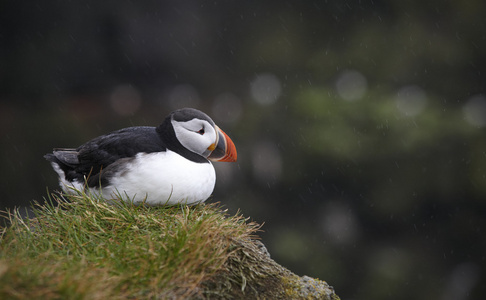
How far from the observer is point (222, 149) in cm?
323

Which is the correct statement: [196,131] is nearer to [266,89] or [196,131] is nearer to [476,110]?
[266,89]

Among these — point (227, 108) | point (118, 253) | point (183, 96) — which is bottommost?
point (183, 96)

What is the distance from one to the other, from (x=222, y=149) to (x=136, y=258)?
1120 mm

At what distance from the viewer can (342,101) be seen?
304 inches

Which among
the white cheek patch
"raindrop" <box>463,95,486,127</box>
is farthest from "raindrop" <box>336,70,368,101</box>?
the white cheek patch

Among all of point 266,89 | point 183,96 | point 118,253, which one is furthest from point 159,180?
point 183,96

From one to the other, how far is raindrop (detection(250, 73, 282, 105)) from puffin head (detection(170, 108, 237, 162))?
5.48 meters

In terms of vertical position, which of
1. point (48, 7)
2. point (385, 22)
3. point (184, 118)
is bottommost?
point (48, 7)

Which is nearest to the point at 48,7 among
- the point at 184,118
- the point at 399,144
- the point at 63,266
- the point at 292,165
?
the point at 292,165

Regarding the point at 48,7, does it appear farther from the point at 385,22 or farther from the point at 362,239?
the point at 362,239

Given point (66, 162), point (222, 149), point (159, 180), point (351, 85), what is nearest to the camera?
point (159, 180)

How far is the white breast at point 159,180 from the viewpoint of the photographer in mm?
2947

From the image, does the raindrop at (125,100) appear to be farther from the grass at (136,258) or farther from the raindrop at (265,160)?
the grass at (136,258)

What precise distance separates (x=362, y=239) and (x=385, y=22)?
3723 mm
